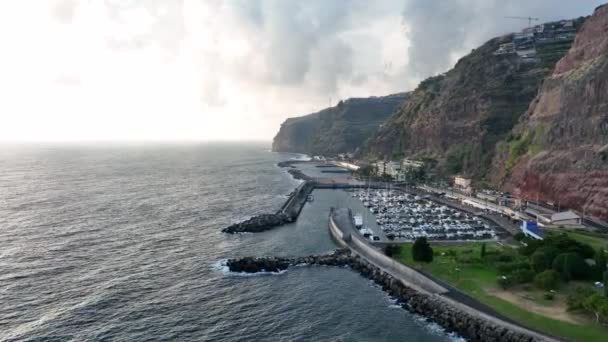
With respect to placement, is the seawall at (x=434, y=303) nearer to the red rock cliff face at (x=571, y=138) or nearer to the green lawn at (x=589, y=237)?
the green lawn at (x=589, y=237)

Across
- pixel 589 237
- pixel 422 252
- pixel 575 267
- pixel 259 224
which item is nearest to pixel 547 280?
pixel 575 267

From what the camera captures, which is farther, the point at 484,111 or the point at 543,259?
the point at 484,111

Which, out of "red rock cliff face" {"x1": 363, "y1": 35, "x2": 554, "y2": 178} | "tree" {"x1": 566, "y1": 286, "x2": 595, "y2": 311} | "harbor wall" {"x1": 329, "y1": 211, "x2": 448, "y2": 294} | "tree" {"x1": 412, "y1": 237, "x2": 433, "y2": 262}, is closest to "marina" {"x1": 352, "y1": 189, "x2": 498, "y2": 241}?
"harbor wall" {"x1": 329, "y1": 211, "x2": 448, "y2": 294}

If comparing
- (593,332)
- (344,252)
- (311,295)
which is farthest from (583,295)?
(344,252)

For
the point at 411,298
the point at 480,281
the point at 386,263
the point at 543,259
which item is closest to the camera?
the point at 411,298

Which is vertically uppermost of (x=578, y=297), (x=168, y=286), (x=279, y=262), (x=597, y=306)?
(x=597, y=306)

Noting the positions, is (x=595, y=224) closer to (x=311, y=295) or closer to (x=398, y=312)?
(x=398, y=312)

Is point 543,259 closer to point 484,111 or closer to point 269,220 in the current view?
point 269,220
